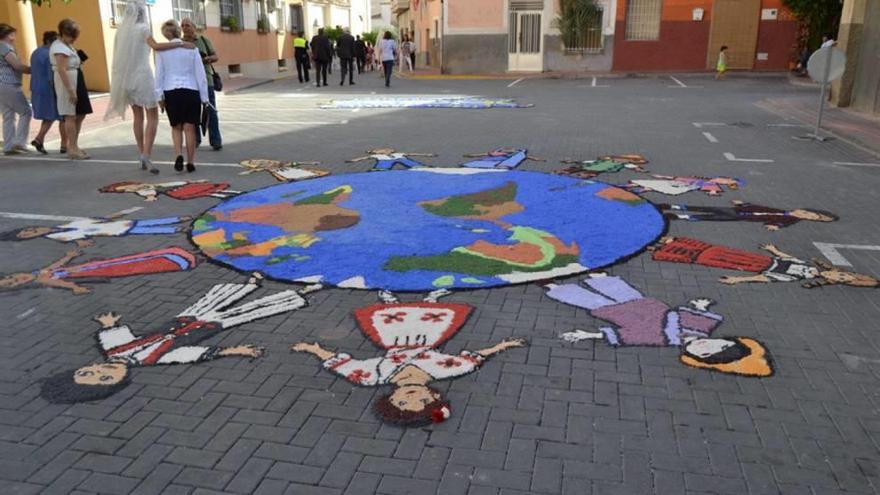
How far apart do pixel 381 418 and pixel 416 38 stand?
4124 cm

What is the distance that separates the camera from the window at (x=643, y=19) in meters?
29.6

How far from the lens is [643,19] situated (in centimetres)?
2983

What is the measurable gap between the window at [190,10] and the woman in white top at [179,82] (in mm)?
16350

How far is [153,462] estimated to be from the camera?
9.70 feet

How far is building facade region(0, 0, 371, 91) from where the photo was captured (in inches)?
697

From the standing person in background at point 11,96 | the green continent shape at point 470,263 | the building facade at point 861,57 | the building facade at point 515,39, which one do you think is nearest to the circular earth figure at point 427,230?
the green continent shape at point 470,263

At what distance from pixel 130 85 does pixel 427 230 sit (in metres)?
4.73

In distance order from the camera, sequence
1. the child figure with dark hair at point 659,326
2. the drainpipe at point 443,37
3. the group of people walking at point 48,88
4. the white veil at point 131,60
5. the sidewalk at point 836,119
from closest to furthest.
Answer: the child figure with dark hair at point 659,326 < the white veil at point 131,60 < the group of people walking at point 48,88 < the sidewalk at point 836,119 < the drainpipe at point 443,37

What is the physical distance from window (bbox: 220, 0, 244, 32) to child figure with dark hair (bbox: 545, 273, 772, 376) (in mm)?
25280

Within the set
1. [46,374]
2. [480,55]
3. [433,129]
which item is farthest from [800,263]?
[480,55]

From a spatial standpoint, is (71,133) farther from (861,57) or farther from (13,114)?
(861,57)

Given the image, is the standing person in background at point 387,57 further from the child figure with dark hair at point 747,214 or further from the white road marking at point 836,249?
the white road marking at point 836,249

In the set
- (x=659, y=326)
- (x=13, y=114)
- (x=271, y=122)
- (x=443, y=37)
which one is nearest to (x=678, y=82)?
(x=443, y=37)

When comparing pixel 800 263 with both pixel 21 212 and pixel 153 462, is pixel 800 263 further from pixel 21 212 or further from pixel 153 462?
pixel 21 212
